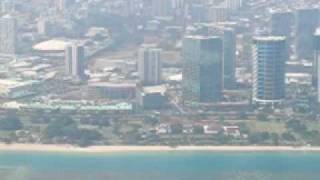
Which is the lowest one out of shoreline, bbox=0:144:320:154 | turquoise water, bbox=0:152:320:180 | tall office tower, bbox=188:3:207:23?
turquoise water, bbox=0:152:320:180

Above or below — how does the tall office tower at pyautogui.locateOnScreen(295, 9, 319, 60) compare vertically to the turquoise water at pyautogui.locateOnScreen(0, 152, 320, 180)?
above

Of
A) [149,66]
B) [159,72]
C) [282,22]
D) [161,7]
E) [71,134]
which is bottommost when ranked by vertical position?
[71,134]

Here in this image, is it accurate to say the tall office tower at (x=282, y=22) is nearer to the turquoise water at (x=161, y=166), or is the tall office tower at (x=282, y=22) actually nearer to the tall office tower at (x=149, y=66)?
the tall office tower at (x=149, y=66)

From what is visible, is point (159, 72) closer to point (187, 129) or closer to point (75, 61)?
point (75, 61)

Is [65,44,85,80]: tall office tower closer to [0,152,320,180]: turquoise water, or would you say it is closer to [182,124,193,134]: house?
[182,124,193,134]: house

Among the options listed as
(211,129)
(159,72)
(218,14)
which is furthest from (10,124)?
(218,14)

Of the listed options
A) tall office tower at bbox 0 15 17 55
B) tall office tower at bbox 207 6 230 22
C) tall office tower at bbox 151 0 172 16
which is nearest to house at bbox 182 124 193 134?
tall office tower at bbox 0 15 17 55

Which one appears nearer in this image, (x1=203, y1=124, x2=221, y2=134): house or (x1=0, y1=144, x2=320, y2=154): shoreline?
(x1=0, y1=144, x2=320, y2=154): shoreline
